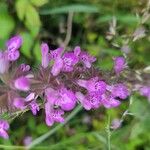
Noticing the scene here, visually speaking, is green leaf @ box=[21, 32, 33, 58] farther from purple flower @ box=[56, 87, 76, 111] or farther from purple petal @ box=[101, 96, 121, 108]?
purple flower @ box=[56, 87, 76, 111]

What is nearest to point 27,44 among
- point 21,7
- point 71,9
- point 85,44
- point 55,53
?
point 21,7

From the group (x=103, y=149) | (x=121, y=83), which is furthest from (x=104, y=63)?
(x=121, y=83)

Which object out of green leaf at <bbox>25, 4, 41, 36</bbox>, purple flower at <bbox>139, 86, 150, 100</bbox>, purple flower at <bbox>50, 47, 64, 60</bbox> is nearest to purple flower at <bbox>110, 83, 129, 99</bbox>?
purple flower at <bbox>50, 47, 64, 60</bbox>

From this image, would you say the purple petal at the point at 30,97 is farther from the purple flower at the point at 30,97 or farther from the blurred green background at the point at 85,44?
the blurred green background at the point at 85,44

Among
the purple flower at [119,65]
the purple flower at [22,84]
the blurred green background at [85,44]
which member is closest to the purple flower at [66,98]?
the purple flower at [22,84]

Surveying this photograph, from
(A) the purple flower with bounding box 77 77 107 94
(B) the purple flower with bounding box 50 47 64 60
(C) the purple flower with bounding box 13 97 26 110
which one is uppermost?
(B) the purple flower with bounding box 50 47 64 60

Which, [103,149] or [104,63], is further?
[104,63]

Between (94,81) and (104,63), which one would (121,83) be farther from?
(104,63)
